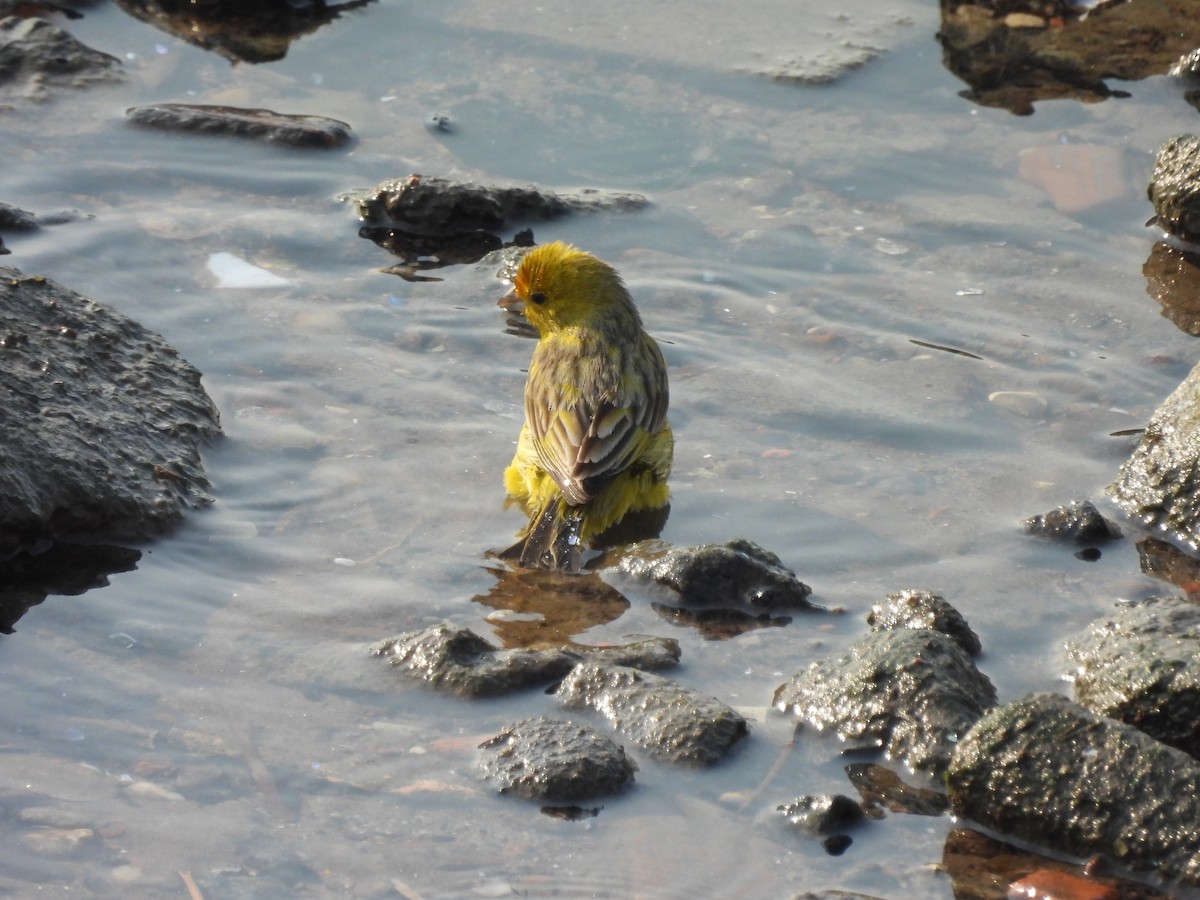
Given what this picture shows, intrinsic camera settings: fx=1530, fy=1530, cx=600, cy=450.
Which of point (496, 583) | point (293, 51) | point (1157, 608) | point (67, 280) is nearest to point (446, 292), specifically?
point (67, 280)

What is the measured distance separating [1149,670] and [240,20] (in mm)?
8954

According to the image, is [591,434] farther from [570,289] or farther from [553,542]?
[570,289]

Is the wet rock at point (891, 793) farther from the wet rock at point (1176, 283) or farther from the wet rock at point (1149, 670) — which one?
the wet rock at point (1176, 283)

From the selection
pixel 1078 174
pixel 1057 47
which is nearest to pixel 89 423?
pixel 1078 174

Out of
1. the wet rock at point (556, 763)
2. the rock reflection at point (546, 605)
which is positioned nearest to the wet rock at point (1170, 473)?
the rock reflection at point (546, 605)

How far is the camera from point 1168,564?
5.92 meters

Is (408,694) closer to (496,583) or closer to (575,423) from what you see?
(496,583)

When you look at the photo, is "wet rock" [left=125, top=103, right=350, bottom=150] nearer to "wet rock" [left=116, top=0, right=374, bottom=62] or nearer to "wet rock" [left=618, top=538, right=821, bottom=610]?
"wet rock" [left=116, top=0, right=374, bottom=62]

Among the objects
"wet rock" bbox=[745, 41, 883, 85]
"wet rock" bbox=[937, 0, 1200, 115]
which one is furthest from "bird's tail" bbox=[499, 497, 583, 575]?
"wet rock" bbox=[937, 0, 1200, 115]

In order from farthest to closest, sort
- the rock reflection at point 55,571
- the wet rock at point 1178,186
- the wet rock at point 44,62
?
the wet rock at point 44,62
the wet rock at point 1178,186
the rock reflection at point 55,571

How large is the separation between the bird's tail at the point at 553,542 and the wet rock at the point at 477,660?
868mm

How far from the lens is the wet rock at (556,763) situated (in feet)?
14.2

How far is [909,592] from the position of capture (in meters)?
5.26

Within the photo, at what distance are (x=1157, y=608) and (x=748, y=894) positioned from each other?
1867 millimetres
